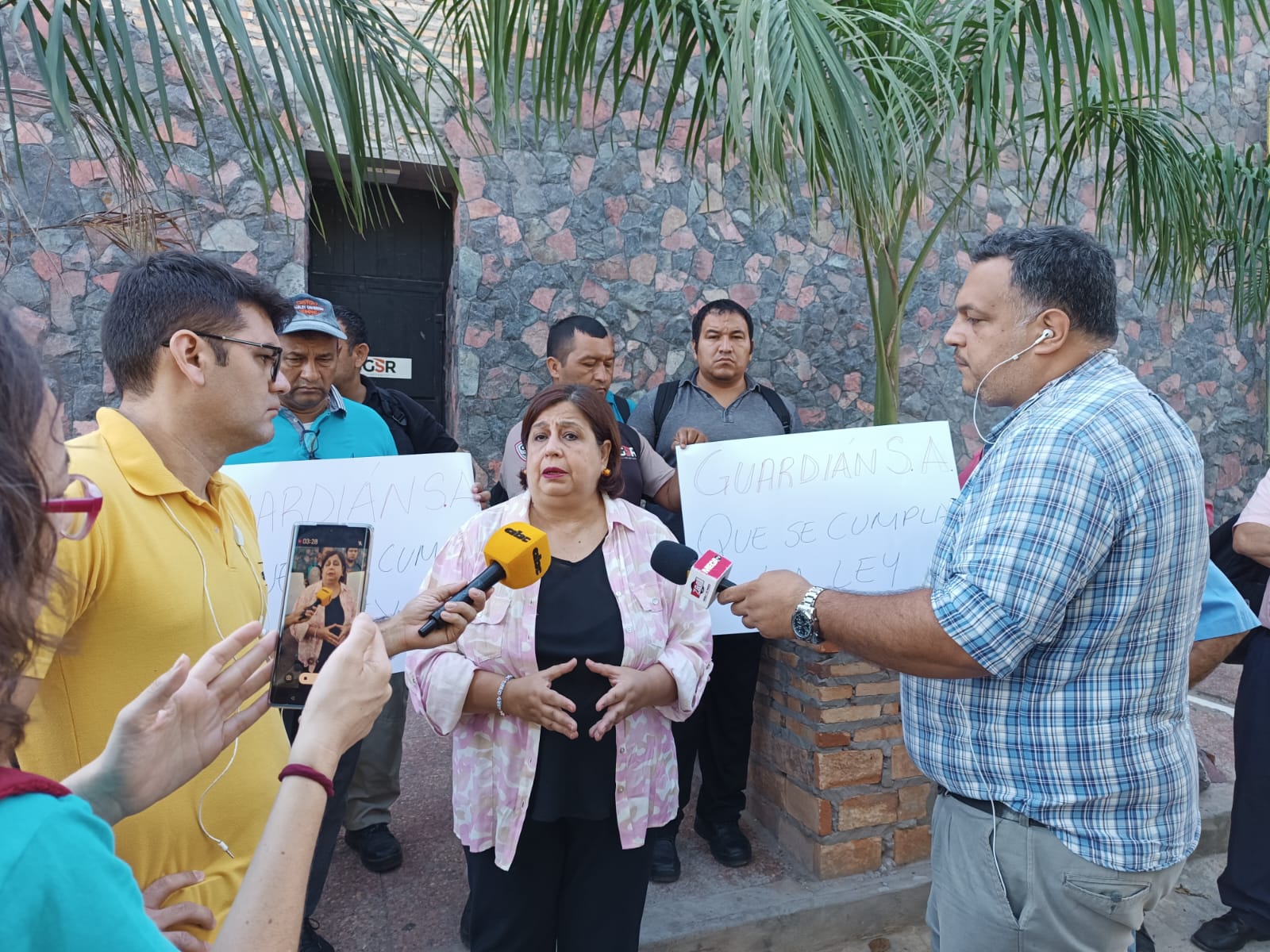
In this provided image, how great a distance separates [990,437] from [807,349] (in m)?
5.03

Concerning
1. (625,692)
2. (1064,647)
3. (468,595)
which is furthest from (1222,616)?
(468,595)

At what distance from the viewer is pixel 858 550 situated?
2809 millimetres

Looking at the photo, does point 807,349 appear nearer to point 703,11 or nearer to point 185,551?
point 703,11

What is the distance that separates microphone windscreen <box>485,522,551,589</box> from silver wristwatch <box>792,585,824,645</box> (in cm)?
60

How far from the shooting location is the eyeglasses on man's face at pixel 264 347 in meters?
1.69

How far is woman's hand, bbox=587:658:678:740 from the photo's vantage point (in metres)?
2.11

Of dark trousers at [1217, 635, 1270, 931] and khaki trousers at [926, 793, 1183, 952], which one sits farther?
dark trousers at [1217, 635, 1270, 931]

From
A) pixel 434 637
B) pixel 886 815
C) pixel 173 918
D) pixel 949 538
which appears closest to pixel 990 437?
pixel 949 538

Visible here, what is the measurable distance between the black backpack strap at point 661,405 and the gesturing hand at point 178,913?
270cm

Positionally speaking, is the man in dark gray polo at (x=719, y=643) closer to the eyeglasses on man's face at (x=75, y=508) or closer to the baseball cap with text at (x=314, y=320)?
the baseball cap with text at (x=314, y=320)

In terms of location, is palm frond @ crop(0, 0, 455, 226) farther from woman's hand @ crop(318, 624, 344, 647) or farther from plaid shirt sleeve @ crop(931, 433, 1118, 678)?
plaid shirt sleeve @ crop(931, 433, 1118, 678)

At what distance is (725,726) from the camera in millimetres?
3375

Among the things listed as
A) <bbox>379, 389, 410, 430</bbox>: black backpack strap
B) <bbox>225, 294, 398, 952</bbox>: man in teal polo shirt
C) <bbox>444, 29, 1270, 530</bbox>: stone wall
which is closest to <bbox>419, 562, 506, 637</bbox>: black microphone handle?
<bbox>225, 294, 398, 952</bbox>: man in teal polo shirt

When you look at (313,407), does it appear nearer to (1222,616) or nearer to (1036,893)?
(1036,893)
